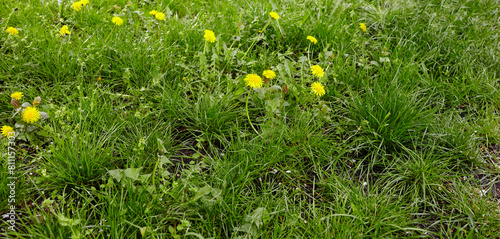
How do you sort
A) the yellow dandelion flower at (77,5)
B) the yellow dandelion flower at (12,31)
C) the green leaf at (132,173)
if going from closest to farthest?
the green leaf at (132,173)
the yellow dandelion flower at (12,31)
the yellow dandelion flower at (77,5)

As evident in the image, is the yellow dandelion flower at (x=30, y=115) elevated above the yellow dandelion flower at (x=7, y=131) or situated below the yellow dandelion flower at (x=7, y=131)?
above

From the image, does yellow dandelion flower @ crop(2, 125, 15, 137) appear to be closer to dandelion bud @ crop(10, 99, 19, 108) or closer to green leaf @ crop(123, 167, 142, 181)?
dandelion bud @ crop(10, 99, 19, 108)

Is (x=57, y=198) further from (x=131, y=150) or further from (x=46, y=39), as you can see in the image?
(x=46, y=39)

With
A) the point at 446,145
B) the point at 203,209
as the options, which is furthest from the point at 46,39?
the point at 446,145

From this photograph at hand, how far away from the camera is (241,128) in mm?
2105

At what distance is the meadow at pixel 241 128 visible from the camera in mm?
1593

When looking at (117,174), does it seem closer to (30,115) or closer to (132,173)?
(132,173)

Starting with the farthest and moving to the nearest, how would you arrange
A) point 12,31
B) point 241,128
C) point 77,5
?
point 77,5, point 12,31, point 241,128

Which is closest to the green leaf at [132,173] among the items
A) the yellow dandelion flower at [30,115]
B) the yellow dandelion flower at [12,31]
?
the yellow dandelion flower at [30,115]

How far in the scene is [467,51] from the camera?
9.21 ft

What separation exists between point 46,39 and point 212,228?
1882mm

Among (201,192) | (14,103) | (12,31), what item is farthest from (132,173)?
(12,31)

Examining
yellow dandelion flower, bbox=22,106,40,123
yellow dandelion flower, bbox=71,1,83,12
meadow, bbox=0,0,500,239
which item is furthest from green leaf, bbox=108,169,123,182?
yellow dandelion flower, bbox=71,1,83,12

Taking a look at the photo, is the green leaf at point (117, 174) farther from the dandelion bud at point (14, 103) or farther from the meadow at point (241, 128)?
the dandelion bud at point (14, 103)
